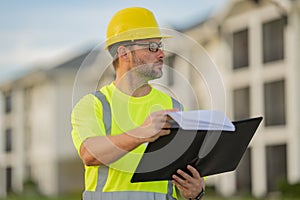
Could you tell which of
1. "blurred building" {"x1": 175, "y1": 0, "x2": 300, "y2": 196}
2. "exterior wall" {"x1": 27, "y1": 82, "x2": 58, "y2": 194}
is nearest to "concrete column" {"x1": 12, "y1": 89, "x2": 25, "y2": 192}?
"exterior wall" {"x1": 27, "y1": 82, "x2": 58, "y2": 194}

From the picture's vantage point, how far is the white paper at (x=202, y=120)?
11.4 feet

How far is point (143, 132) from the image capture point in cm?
351

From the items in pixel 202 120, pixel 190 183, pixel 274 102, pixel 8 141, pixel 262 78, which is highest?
pixel 262 78

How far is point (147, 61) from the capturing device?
384 cm

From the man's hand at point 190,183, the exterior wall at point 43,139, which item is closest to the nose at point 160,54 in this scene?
the man's hand at point 190,183

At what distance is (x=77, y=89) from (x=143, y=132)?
0.61 metres

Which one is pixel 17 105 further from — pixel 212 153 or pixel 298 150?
pixel 212 153

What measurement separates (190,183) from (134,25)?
2.53ft

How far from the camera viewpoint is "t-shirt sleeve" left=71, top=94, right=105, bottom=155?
3.76m

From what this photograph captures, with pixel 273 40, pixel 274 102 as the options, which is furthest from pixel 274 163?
pixel 273 40

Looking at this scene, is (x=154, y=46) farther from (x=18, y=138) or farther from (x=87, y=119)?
(x=18, y=138)

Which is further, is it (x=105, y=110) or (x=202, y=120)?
(x=105, y=110)

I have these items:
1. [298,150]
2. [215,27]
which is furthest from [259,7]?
[298,150]

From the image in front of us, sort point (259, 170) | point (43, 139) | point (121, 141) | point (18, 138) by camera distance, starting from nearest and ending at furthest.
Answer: point (121, 141)
point (259, 170)
point (43, 139)
point (18, 138)
